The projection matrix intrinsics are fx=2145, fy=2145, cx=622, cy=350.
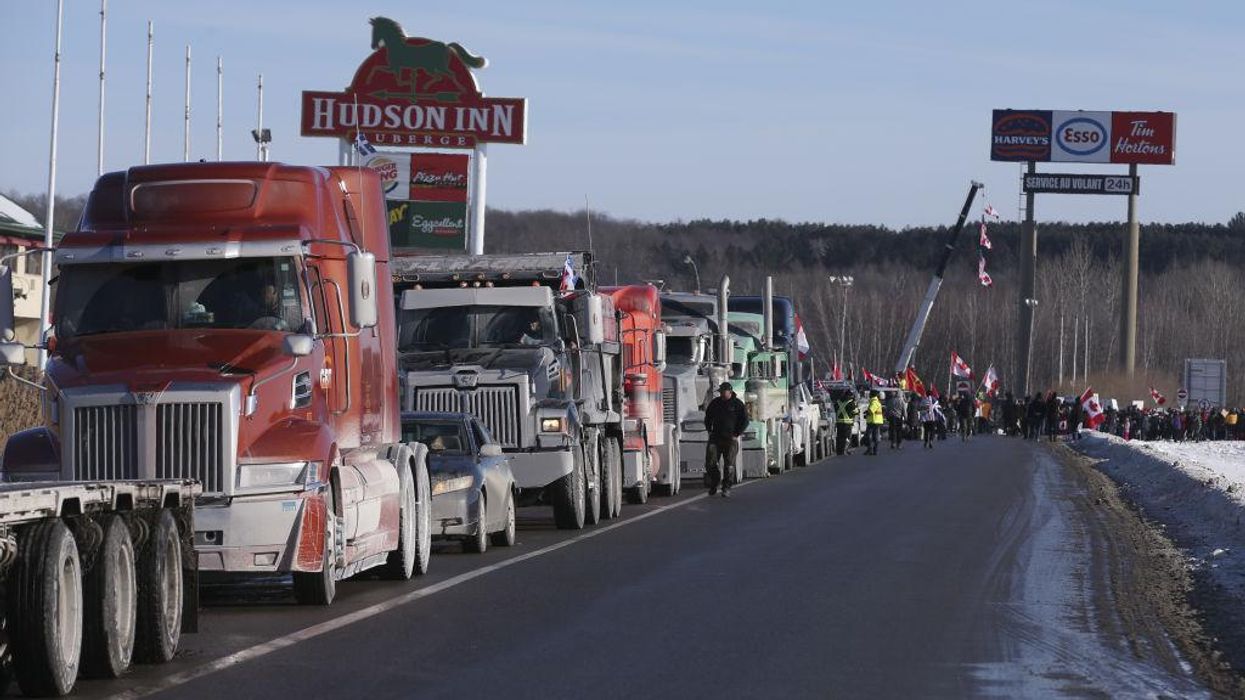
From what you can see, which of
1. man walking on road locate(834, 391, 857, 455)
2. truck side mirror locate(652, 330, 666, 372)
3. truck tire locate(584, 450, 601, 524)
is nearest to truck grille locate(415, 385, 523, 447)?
truck tire locate(584, 450, 601, 524)

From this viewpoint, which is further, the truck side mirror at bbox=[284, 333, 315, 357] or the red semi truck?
the truck side mirror at bbox=[284, 333, 315, 357]

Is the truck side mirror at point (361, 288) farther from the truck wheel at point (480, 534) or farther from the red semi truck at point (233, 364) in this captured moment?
the truck wheel at point (480, 534)

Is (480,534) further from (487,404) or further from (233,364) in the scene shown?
(233,364)

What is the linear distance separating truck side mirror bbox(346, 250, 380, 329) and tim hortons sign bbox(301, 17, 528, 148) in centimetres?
3439

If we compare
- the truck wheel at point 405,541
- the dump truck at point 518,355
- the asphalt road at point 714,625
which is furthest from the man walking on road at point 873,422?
the truck wheel at point 405,541

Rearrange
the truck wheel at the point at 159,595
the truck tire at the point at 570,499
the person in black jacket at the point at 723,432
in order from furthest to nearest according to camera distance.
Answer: the person in black jacket at the point at 723,432
the truck tire at the point at 570,499
the truck wheel at the point at 159,595

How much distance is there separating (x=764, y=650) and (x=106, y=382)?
490 centimetres

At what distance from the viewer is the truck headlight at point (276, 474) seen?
14375 mm

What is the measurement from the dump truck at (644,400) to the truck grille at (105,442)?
15297 millimetres

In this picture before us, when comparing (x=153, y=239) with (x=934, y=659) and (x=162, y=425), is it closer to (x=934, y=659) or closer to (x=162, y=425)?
(x=162, y=425)

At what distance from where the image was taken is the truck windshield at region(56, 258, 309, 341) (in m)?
15.3

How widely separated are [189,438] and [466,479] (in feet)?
20.7

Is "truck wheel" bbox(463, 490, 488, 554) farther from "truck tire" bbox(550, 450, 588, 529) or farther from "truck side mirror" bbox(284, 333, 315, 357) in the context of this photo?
"truck side mirror" bbox(284, 333, 315, 357)

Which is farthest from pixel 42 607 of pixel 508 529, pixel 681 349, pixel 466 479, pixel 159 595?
pixel 681 349
